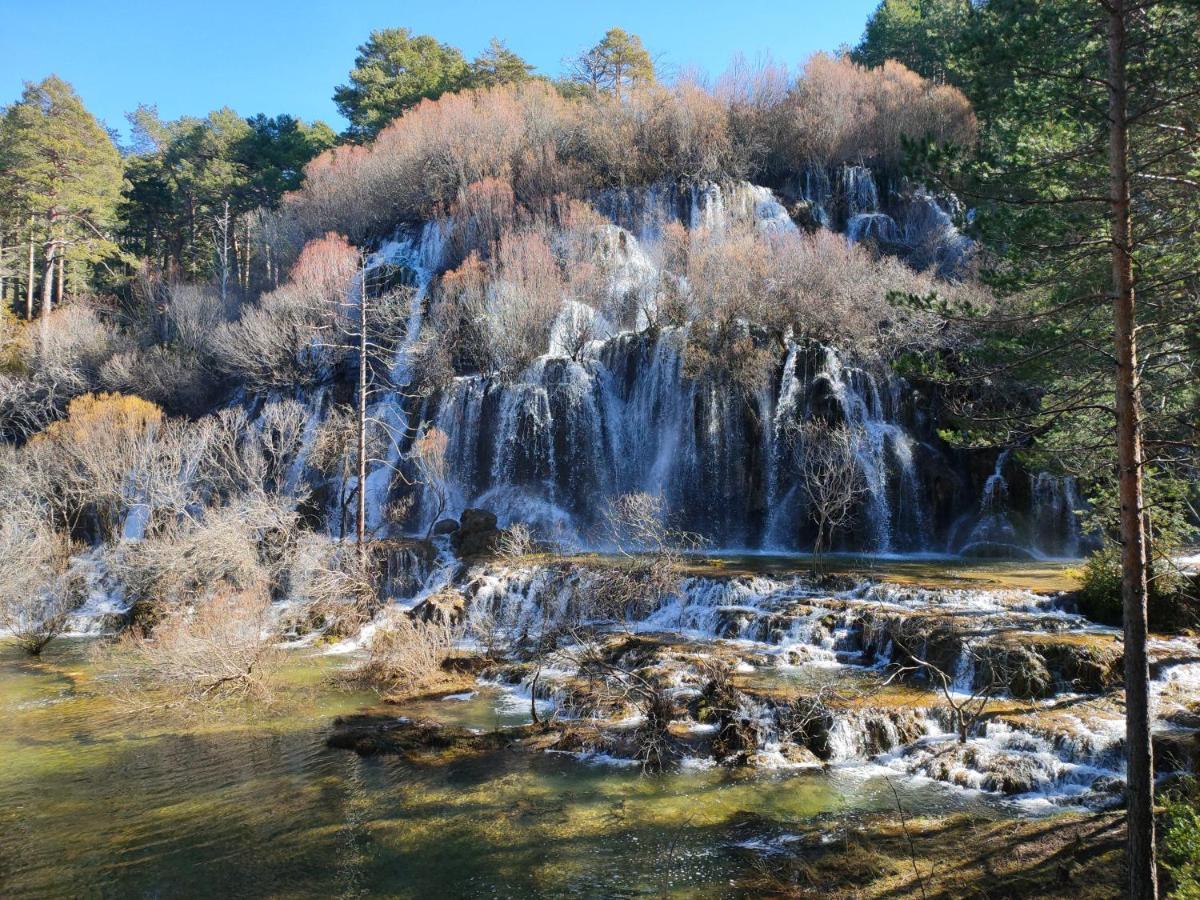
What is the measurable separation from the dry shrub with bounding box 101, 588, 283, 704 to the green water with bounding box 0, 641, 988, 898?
1041 millimetres

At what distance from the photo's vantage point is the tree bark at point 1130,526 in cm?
627

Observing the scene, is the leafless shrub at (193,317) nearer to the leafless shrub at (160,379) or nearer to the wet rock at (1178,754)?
the leafless shrub at (160,379)

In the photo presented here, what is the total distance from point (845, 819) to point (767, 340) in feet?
68.0

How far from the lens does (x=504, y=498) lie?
94.5 ft

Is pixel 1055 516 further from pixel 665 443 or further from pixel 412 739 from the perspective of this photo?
pixel 412 739

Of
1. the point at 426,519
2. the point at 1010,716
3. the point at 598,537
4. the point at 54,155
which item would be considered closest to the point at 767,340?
the point at 598,537

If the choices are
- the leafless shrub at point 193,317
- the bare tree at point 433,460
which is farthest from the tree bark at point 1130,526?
the leafless shrub at point 193,317

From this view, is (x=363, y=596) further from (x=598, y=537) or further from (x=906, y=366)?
(x=906, y=366)

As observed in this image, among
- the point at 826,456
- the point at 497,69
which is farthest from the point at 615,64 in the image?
the point at 826,456

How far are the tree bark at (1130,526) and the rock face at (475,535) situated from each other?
18.1m

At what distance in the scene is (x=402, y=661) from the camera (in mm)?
14898

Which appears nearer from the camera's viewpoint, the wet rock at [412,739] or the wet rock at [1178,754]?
the wet rock at [1178,754]

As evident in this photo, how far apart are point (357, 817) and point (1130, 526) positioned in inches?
332

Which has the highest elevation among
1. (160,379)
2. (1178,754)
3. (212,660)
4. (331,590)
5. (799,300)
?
(799,300)
